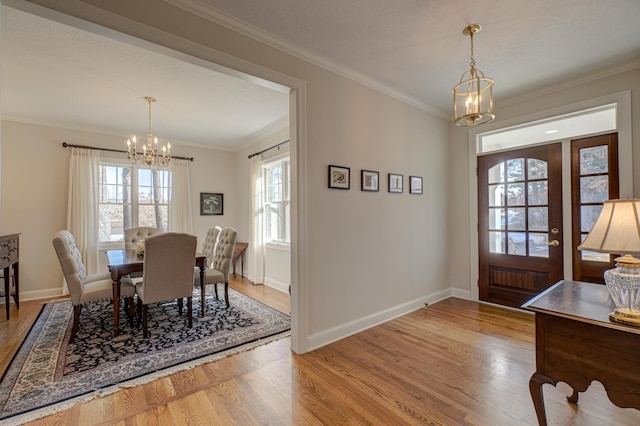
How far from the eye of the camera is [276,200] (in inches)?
196

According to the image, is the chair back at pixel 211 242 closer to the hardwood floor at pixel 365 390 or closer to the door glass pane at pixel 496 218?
the hardwood floor at pixel 365 390

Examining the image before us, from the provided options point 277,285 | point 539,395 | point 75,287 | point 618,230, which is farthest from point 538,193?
point 75,287

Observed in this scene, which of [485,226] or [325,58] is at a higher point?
[325,58]

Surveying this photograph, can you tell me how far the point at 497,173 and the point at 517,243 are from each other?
3.10 ft

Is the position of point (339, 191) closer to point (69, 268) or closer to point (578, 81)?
point (69, 268)

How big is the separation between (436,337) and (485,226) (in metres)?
1.86

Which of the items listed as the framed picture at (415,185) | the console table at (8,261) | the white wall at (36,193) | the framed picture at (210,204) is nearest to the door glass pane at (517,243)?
the framed picture at (415,185)

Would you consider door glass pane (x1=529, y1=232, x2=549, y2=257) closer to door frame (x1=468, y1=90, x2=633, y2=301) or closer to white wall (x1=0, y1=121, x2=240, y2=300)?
door frame (x1=468, y1=90, x2=633, y2=301)

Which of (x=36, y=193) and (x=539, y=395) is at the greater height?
(x=36, y=193)

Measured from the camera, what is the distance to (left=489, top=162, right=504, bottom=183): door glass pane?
3.72 m

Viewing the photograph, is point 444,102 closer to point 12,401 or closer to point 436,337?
point 436,337

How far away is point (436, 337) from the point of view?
9.20 ft

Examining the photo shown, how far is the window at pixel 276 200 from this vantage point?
4.70 meters

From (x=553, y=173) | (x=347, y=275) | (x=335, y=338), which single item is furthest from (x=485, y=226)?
(x=335, y=338)
